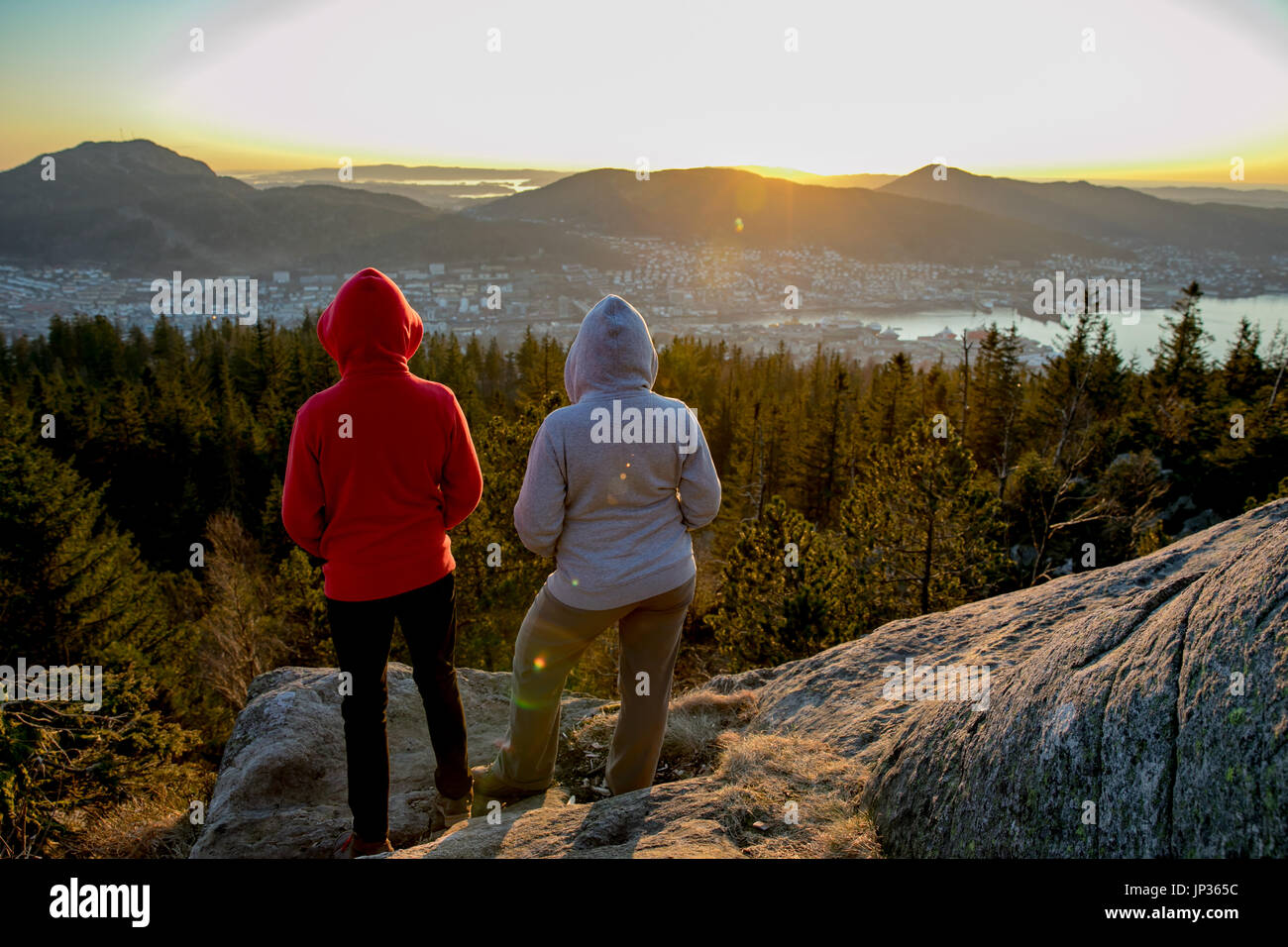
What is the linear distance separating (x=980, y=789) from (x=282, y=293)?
171134 millimetres

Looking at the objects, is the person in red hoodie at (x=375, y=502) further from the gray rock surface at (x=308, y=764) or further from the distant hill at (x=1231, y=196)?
the distant hill at (x=1231, y=196)

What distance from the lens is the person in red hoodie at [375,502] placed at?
324cm

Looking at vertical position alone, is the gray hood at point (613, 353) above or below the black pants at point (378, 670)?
above

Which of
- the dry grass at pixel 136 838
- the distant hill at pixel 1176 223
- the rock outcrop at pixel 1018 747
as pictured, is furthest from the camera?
the distant hill at pixel 1176 223

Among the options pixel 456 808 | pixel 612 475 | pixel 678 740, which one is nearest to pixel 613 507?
pixel 612 475

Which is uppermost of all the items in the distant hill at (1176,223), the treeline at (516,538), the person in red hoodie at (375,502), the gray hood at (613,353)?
the distant hill at (1176,223)

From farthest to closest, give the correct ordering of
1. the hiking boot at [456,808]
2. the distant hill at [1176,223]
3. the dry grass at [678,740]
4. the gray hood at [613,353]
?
the distant hill at [1176,223], the dry grass at [678,740], the hiking boot at [456,808], the gray hood at [613,353]

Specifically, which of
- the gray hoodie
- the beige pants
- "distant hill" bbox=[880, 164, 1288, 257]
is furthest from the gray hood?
"distant hill" bbox=[880, 164, 1288, 257]

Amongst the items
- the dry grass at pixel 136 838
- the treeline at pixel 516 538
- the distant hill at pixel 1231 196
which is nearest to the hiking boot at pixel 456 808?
the dry grass at pixel 136 838

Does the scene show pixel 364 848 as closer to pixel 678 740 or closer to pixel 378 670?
pixel 378 670

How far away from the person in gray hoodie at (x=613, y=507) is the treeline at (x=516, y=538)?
473cm

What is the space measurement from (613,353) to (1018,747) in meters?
2.45
